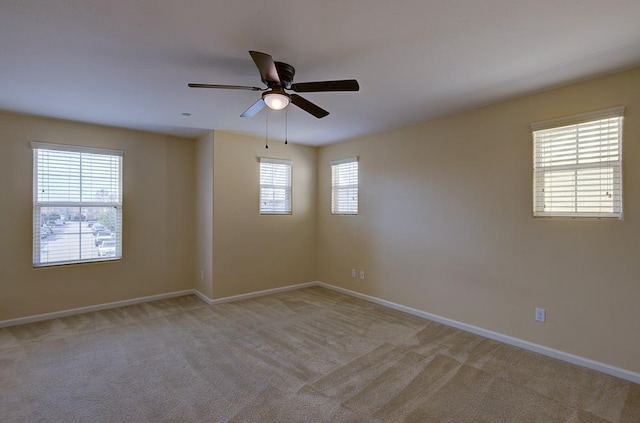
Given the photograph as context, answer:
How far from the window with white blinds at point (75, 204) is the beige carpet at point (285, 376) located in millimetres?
914

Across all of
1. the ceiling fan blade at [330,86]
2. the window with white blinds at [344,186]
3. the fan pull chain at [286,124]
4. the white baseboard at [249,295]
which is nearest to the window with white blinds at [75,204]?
the white baseboard at [249,295]

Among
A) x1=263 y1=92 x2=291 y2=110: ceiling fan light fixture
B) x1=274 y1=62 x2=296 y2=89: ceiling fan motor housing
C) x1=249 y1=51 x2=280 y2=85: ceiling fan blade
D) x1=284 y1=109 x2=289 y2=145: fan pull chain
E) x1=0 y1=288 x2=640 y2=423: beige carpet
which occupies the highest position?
x1=284 y1=109 x2=289 y2=145: fan pull chain

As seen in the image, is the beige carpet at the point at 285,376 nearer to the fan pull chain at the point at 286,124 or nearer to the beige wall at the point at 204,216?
the beige wall at the point at 204,216

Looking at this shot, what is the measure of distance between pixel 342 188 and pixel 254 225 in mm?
1609

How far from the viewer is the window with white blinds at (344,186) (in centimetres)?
512

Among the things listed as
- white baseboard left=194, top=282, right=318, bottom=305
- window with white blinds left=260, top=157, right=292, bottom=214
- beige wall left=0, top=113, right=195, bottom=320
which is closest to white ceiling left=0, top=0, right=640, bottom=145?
beige wall left=0, top=113, right=195, bottom=320

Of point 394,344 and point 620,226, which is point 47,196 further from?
point 620,226

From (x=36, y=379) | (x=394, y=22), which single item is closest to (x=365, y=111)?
(x=394, y=22)

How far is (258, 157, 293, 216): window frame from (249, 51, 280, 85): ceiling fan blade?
293 centimetres

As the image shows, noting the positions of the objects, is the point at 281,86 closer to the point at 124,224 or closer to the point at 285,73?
the point at 285,73

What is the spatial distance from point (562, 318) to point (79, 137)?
606cm

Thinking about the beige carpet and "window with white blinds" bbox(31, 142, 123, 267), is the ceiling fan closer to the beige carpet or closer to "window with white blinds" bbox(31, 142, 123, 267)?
the beige carpet

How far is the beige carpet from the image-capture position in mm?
2203

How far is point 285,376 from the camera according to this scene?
266 cm
